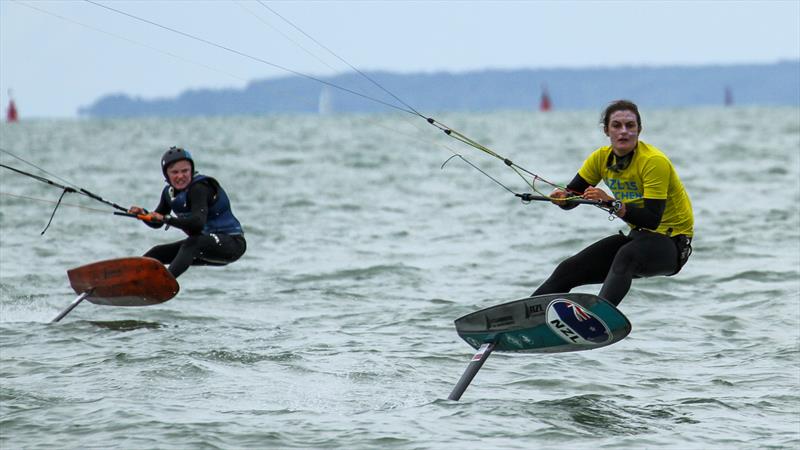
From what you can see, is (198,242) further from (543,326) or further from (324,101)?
(324,101)

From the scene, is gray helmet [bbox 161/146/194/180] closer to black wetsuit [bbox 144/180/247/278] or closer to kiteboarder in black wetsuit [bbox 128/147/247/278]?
kiteboarder in black wetsuit [bbox 128/147/247/278]

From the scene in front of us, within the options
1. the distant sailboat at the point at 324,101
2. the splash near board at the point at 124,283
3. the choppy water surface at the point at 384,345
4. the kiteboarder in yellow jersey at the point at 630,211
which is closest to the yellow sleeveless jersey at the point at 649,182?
the kiteboarder in yellow jersey at the point at 630,211

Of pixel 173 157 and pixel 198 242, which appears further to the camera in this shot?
pixel 198 242

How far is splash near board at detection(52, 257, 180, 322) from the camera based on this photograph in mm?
11898

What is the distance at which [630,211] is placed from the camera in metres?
8.40

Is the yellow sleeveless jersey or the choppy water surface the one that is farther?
the yellow sleeveless jersey

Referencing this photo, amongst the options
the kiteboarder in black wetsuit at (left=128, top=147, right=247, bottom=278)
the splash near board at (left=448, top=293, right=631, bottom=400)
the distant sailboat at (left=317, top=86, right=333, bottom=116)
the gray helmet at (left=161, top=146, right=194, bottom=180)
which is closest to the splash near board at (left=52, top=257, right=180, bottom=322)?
the kiteboarder in black wetsuit at (left=128, top=147, right=247, bottom=278)

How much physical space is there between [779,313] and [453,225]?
1084 cm

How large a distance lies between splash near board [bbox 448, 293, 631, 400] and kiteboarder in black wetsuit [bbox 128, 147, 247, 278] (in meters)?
3.34

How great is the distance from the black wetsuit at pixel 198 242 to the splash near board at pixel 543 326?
128 inches

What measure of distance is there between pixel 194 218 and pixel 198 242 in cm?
47

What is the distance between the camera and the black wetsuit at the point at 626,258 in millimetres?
8477

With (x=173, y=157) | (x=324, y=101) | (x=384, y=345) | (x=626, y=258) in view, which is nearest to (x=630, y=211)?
(x=626, y=258)

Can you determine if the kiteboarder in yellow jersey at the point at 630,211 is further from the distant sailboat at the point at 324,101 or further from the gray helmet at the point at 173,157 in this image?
the distant sailboat at the point at 324,101
